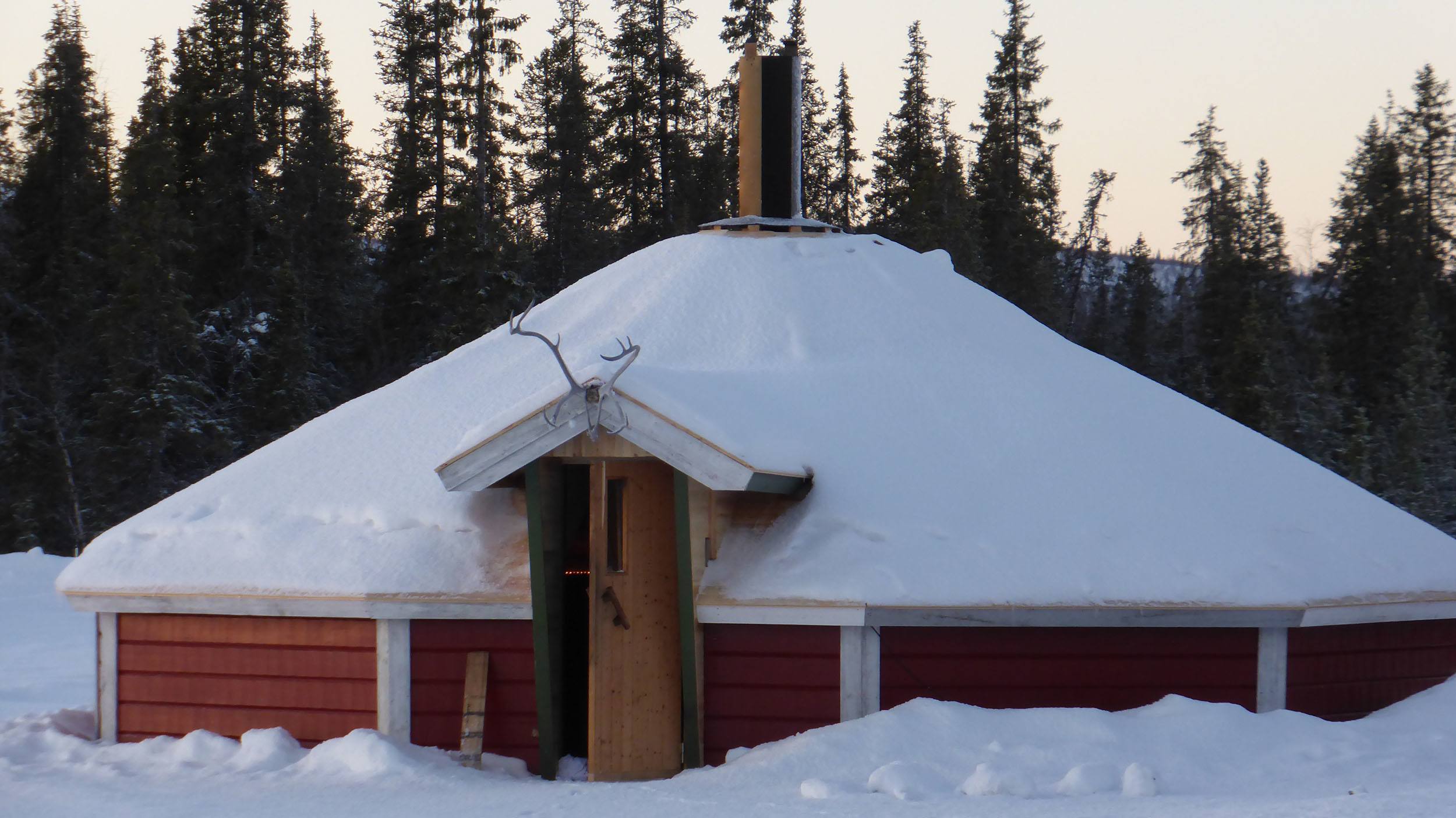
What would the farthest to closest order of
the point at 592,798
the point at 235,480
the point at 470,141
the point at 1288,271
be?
the point at 1288,271
the point at 470,141
the point at 235,480
the point at 592,798

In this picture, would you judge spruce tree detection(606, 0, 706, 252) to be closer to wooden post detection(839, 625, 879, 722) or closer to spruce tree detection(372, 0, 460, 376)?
spruce tree detection(372, 0, 460, 376)

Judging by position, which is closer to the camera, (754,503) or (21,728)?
(754,503)

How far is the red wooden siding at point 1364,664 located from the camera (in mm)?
7578

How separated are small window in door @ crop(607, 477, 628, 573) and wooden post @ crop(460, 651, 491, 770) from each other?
36.9 inches

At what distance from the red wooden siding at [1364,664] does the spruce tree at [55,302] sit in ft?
87.2

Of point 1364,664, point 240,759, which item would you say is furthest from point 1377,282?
point 240,759

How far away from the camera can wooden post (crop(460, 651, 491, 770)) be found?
7.31 m

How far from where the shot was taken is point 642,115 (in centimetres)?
3356

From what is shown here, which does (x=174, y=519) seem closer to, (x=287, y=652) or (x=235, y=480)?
(x=235, y=480)

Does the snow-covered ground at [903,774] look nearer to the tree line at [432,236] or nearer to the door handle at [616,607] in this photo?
the door handle at [616,607]

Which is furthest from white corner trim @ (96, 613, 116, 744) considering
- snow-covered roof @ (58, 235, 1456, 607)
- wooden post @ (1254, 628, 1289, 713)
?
wooden post @ (1254, 628, 1289, 713)

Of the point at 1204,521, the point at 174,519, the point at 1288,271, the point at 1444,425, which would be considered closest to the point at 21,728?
the point at 174,519

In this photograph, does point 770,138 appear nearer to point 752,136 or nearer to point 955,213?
point 752,136

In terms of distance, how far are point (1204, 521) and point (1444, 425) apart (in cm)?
2456
